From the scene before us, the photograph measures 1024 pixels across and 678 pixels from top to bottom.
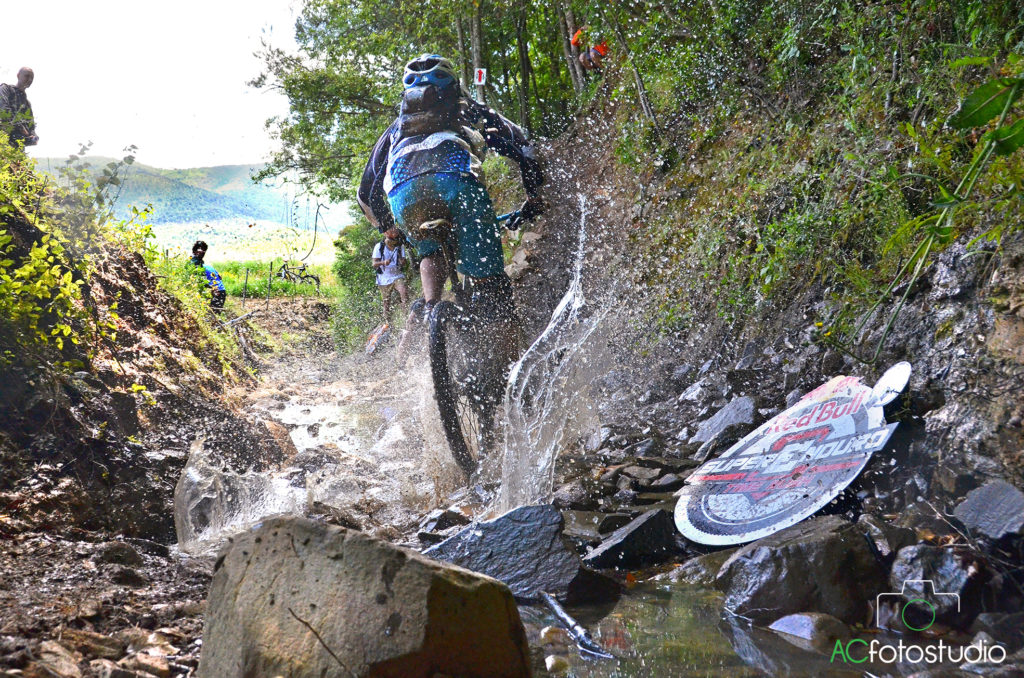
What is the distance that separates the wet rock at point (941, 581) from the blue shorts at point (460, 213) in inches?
110

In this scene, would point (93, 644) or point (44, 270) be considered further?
point (44, 270)

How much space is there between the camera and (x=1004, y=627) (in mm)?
1772

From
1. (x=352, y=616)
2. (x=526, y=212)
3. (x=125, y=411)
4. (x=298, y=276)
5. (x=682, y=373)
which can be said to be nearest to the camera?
(x=352, y=616)

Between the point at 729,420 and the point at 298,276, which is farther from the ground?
the point at 298,276

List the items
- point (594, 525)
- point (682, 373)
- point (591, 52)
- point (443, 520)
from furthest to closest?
point (591, 52), point (682, 373), point (443, 520), point (594, 525)

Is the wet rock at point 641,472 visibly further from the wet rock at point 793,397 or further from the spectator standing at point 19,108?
the spectator standing at point 19,108

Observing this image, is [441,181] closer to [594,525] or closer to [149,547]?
[594,525]

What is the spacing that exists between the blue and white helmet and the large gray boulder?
11.3ft

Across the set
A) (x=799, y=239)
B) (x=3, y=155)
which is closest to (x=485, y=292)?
(x=799, y=239)

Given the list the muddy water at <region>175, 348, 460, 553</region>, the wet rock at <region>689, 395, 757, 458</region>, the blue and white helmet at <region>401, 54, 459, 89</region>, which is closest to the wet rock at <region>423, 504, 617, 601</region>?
the muddy water at <region>175, 348, 460, 553</region>

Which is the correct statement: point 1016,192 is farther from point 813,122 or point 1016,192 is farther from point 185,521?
point 185,521

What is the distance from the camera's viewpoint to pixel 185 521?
3359 millimetres

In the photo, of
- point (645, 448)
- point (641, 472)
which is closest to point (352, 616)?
point (641, 472)

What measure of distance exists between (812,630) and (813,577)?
0.17 meters
